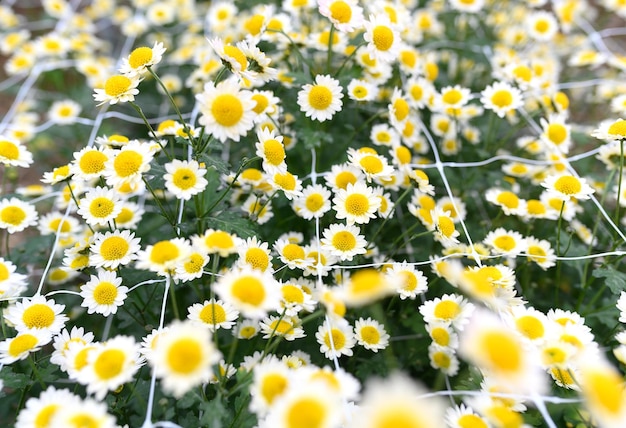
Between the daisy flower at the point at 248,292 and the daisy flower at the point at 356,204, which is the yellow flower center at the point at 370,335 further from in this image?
the daisy flower at the point at 248,292

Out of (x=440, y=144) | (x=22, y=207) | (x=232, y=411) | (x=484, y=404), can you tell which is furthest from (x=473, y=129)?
(x=22, y=207)

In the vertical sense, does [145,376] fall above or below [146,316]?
below

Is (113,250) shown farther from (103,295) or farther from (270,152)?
(270,152)

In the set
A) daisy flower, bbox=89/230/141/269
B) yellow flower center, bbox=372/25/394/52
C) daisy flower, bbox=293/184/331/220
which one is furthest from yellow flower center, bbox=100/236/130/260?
yellow flower center, bbox=372/25/394/52

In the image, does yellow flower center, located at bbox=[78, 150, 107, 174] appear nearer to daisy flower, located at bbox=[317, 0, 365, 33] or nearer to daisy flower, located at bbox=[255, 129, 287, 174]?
daisy flower, located at bbox=[255, 129, 287, 174]

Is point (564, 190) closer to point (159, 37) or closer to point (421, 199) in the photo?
point (421, 199)

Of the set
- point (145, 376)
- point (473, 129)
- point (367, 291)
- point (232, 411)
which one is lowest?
point (145, 376)
